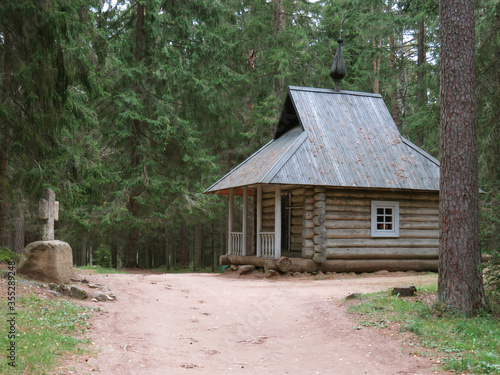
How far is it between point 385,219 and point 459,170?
1029 centimetres

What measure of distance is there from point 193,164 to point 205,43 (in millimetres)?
6250

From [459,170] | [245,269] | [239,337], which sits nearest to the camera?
[239,337]

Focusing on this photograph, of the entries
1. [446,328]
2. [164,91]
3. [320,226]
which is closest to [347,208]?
[320,226]

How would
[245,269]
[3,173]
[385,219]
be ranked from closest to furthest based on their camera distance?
[3,173]
[245,269]
[385,219]

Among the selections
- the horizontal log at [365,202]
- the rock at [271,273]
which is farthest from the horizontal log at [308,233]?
the rock at [271,273]

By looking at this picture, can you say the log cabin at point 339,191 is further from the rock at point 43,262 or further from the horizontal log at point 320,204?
the rock at point 43,262

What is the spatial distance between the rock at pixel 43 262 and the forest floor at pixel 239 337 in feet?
4.85

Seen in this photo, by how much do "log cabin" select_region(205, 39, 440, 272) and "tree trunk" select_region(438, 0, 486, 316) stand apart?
25.2 feet

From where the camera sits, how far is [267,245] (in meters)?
18.2

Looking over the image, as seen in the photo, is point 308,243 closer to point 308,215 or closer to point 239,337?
point 308,215

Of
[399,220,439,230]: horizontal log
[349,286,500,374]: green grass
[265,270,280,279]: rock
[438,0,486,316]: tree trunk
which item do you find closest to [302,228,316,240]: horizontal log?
[265,270,280,279]: rock

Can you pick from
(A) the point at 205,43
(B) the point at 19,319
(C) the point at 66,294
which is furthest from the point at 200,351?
(A) the point at 205,43

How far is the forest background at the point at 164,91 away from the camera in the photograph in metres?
11.7

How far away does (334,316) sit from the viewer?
32.7 feet
